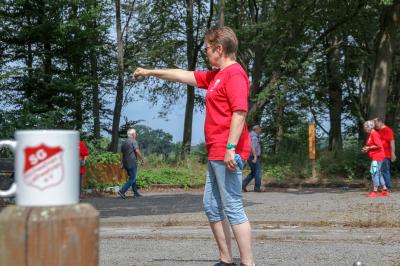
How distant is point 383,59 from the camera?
2158cm

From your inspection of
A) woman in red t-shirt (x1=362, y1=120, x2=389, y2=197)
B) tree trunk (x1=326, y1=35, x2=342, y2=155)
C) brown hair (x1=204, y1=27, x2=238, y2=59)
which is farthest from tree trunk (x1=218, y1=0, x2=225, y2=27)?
brown hair (x1=204, y1=27, x2=238, y2=59)

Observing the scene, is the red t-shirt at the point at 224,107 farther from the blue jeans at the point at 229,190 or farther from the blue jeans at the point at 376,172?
the blue jeans at the point at 376,172

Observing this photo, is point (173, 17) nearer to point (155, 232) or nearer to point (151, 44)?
point (151, 44)

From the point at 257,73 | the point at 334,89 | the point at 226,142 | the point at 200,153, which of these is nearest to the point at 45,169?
the point at 226,142

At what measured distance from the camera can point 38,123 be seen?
1789cm

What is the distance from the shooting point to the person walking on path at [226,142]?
5191 millimetres

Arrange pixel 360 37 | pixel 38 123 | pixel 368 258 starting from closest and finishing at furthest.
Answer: pixel 368 258 → pixel 38 123 → pixel 360 37

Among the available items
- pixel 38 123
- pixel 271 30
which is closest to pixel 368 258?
pixel 38 123

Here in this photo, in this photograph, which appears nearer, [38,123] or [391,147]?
[391,147]

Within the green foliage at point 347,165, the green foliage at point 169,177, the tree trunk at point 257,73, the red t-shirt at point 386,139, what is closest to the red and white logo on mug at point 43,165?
the red t-shirt at point 386,139

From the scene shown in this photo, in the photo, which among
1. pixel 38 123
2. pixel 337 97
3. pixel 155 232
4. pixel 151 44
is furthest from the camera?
pixel 151 44

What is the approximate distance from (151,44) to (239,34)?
8189 mm

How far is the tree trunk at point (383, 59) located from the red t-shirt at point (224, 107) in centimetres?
1693

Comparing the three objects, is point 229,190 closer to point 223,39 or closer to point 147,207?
point 223,39
